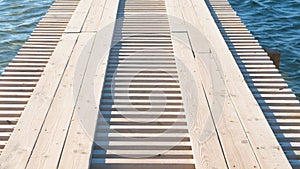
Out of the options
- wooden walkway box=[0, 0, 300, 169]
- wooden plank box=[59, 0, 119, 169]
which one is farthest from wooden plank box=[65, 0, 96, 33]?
wooden plank box=[59, 0, 119, 169]

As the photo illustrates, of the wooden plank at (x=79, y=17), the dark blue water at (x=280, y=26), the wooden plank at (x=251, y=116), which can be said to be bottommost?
the wooden plank at (x=251, y=116)

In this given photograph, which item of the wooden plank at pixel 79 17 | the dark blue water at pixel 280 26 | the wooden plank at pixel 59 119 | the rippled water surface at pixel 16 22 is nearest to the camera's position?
the wooden plank at pixel 59 119

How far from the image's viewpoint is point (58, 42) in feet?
16.5

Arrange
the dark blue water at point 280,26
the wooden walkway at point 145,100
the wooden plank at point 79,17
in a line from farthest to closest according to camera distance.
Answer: the dark blue water at point 280,26
the wooden plank at point 79,17
the wooden walkway at point 145,100

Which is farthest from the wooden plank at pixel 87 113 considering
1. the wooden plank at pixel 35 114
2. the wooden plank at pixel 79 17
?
the wooden plank at pixel 79 17

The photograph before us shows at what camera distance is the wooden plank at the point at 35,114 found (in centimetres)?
293

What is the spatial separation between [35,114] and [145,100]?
1.07 meters

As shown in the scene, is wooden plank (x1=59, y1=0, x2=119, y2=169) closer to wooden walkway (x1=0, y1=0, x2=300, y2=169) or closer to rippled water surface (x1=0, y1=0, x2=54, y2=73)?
wooden walkway (x1=0, y1=0, x2=300, y2=169)

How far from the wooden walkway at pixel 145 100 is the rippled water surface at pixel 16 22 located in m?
3.08

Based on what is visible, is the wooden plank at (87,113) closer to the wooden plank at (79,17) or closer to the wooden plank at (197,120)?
the wooden plank at (79,17)

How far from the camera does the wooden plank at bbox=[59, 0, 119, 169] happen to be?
9.66 feet

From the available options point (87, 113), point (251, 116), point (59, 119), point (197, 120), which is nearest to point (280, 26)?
point (251, 116)

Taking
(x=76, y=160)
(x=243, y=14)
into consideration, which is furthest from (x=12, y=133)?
(x=243, y=14)

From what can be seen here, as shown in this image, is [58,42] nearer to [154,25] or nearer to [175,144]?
[154,25]
